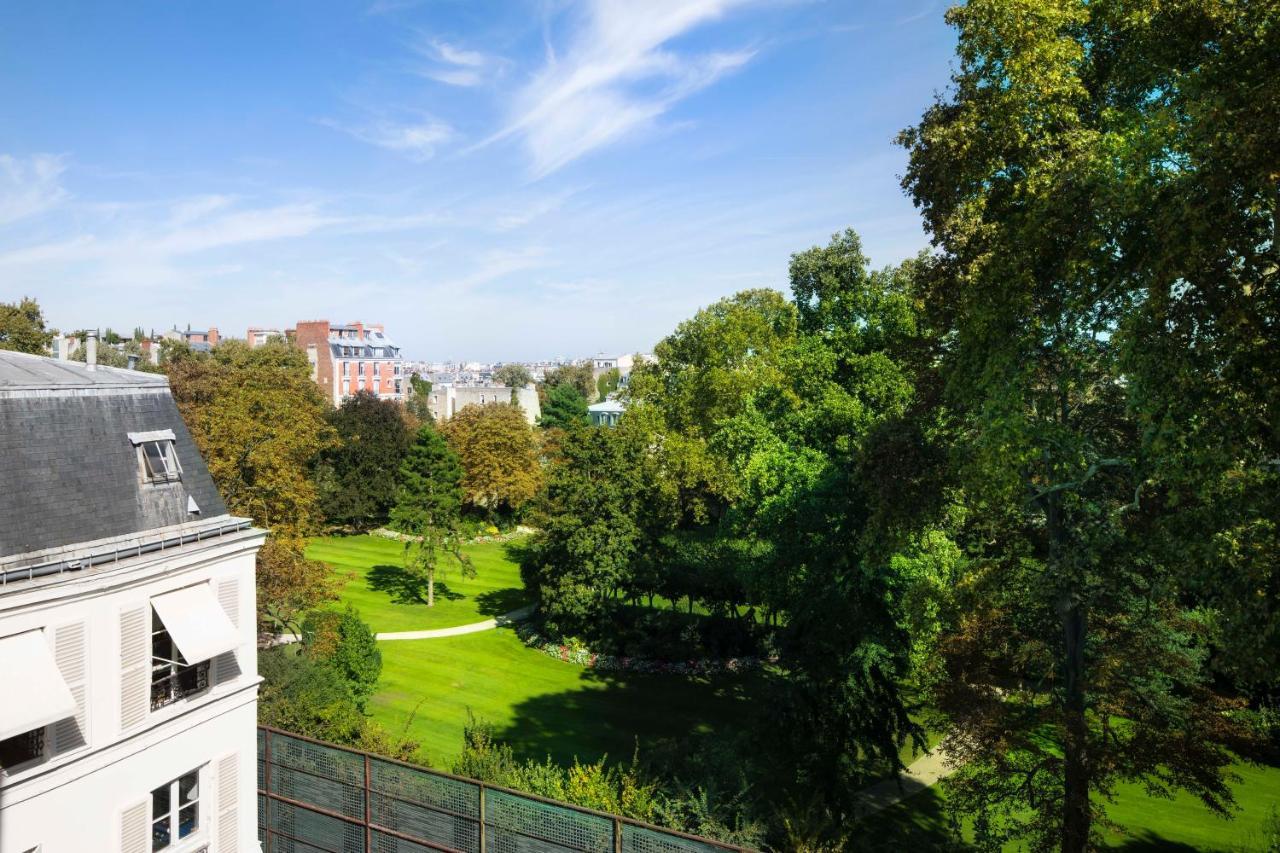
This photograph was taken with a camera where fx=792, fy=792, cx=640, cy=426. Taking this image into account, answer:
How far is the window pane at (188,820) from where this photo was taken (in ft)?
45.5

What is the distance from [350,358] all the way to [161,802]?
92.9m

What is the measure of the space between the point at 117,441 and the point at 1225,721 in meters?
19.6

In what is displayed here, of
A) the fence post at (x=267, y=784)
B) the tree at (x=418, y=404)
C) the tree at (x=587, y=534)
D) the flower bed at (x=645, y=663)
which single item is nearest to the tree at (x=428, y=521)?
the tree at (x=587, y=534)

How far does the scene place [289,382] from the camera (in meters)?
28.6

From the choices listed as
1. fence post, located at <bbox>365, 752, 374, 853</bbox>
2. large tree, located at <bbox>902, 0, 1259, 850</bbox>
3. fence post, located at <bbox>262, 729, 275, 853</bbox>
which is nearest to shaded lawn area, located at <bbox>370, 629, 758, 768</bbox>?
fence post, located at <bbox>262, 729, 275, 853</bbox>

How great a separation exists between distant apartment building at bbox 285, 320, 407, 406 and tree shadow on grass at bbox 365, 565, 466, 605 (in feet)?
Result: 164

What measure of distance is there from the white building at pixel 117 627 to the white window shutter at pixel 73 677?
2cm

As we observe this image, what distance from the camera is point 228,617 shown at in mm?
14336

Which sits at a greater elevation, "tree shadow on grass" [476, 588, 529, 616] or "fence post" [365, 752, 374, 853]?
"fence post" [365, 752, 374, 853]

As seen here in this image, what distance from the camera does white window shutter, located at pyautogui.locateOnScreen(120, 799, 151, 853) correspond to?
12391 mm

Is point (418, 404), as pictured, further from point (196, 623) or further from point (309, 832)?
point (196, 623)

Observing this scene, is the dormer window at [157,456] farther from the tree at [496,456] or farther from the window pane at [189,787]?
the tree at [496,456]

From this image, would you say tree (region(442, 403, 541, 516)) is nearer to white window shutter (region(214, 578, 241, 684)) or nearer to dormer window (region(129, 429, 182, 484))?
white window shutter (region(214, 578, 241, 684))

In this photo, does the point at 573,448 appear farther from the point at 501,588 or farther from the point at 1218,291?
the point at 1218,291
